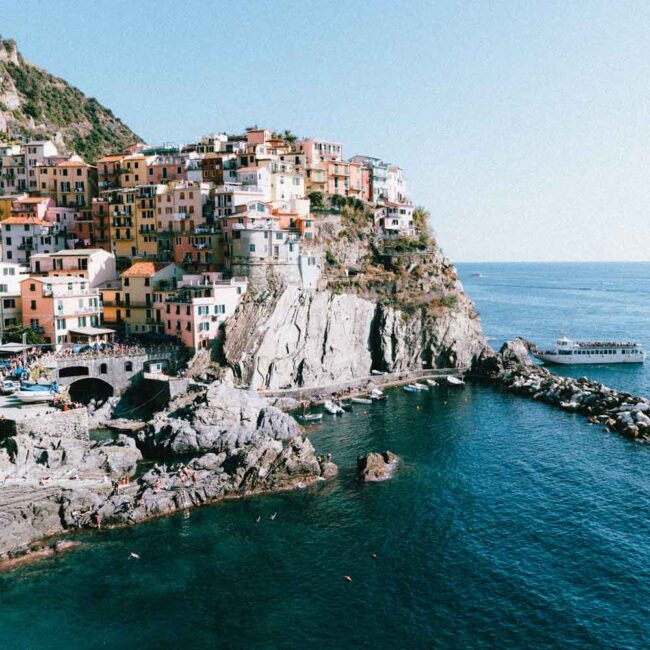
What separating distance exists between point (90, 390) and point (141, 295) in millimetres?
15602

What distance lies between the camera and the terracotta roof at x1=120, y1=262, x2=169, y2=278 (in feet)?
272

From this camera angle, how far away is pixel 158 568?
4078cm

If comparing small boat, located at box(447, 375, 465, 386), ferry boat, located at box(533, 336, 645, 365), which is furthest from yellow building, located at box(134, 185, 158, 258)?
ferry boat, located at box(533, 336, 645, 365)

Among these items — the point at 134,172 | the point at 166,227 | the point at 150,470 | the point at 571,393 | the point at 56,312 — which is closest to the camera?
the point at 150,470

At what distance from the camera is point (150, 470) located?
54094mm

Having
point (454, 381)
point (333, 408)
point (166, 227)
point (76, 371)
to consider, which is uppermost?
point (166, 227)

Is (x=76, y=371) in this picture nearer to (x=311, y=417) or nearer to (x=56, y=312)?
(x=56, y=312)

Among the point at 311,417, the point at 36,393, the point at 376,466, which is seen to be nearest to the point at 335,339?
the point at 311,417

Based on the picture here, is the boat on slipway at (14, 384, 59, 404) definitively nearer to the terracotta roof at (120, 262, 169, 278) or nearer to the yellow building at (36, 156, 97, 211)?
the terracotta roof at (120, 262, 169, 278)

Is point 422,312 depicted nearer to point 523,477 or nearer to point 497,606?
point 523,477

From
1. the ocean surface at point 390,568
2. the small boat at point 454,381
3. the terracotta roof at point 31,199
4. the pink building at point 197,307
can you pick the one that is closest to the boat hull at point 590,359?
the small boat at point 454,381

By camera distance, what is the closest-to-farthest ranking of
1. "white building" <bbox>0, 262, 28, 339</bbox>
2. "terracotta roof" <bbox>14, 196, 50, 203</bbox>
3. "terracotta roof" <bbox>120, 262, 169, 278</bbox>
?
"white building" <bbox>0, 262, 28, 339</bbox>, "terracotta roof" <bbox>120, 262, 169, 278</bbox>, "terracotta roof" <bbox>14, 196, 50, 203</bbox>

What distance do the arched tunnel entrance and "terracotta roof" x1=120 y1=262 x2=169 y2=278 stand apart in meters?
16.7

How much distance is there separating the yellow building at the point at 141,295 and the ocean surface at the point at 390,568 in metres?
33.8
